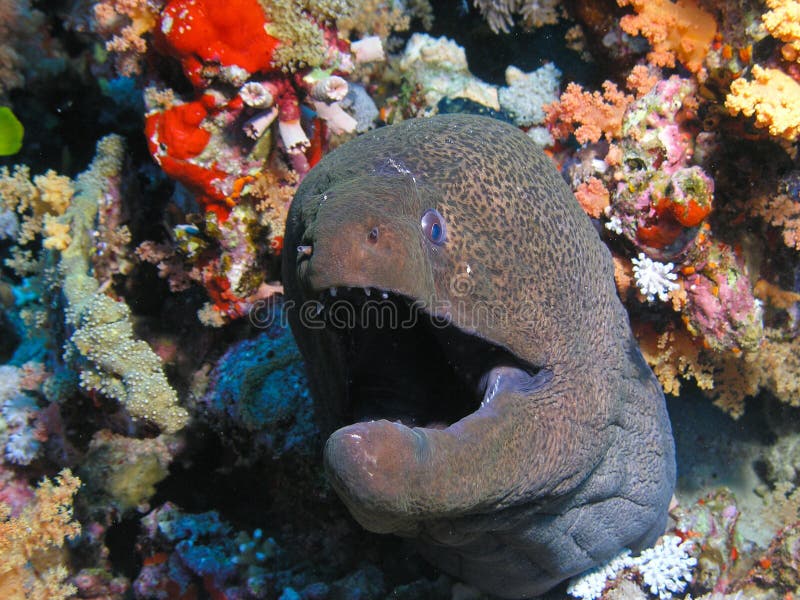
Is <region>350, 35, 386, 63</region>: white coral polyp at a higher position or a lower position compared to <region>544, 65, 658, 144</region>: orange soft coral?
higher

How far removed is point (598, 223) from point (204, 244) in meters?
2.30

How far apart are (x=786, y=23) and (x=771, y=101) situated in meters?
0.33

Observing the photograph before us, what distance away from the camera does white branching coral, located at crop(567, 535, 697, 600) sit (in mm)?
3230

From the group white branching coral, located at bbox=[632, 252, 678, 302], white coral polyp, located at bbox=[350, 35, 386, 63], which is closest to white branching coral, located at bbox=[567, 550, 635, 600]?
white branching coral, located at bbox=[632, 252, 678, 302]

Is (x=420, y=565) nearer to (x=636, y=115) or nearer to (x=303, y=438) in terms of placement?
(x=303, y=438)

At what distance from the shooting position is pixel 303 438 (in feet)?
10.8

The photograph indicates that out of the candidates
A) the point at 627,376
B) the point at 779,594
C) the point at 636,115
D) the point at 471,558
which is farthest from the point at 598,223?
the point at 779,594

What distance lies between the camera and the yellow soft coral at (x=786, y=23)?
257cm

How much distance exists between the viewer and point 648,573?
10.7ft

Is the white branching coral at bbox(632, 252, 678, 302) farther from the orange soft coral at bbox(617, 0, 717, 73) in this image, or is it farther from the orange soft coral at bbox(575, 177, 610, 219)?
the orange soft coral at bbox(617, 0, 717, 73)

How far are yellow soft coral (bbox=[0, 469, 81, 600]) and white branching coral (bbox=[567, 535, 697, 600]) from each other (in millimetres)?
2768

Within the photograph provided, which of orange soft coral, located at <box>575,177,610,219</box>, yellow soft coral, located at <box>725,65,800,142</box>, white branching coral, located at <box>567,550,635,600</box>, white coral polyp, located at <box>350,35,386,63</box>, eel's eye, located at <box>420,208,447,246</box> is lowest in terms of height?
white branching coral, located at <box>567,550,635,600</box>

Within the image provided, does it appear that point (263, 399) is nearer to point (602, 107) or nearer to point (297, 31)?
point (297, 31)

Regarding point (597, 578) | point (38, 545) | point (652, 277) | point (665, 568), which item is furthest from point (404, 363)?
point (38, 545)
